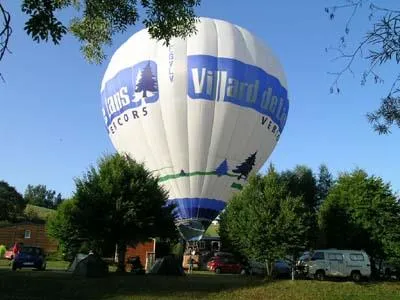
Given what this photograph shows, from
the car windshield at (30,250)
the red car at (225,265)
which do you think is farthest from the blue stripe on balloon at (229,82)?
the car windshield at (30,250)

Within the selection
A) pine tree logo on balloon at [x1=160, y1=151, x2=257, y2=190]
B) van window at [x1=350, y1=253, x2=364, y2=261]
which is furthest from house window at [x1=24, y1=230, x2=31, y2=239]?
van window at [x1=350, y1=253, x2=364, y2=261]

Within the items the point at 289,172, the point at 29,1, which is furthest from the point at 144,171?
the point at 289,172

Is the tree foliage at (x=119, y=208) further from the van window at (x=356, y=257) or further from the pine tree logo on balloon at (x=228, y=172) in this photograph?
the van window at (x=356, y=257)

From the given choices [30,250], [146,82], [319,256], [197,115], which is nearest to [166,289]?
[30,250]

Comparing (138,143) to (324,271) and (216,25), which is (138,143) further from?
(324,271)

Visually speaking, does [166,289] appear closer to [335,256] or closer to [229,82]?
[335,256]

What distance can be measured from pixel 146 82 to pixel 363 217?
1729cm

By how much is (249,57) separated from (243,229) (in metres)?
12.3

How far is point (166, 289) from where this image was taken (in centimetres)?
2197

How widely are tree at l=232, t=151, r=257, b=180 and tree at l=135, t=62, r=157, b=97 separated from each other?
7.20m

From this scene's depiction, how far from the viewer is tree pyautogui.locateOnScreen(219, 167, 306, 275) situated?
98.1ft

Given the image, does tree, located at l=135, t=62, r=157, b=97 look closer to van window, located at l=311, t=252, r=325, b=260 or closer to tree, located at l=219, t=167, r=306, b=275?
tree, located at l=219, t=167, r=306, b=275

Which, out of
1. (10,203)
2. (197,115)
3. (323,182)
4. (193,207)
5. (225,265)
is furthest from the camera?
(10,203)

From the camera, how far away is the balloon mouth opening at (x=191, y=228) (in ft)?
124
